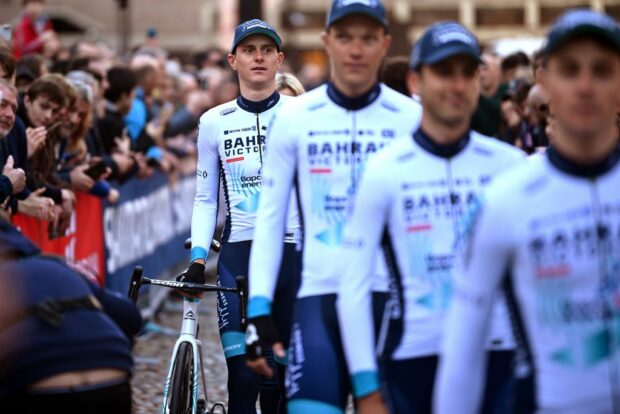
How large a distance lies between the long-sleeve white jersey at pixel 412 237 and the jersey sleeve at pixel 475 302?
Result: 88cm

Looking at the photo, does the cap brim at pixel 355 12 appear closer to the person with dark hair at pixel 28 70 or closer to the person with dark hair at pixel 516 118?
the person with dark hair at pixel 516 118

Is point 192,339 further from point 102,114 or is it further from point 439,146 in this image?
point 102,114

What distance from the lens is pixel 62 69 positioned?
13.9 m

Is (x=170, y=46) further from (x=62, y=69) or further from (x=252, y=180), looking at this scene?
(x=252, y=180)

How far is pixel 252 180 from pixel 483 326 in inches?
159

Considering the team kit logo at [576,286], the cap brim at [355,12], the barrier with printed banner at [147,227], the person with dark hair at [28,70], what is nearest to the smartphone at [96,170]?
the person with dark hair at [28,70]

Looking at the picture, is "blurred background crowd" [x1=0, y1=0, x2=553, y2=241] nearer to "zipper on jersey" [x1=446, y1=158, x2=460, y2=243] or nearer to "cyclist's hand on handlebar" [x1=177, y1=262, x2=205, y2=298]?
"cyclist's hand on handlebar" [x1=177, y1=262, x2=205, y2=298]

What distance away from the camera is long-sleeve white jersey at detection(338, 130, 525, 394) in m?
5.27

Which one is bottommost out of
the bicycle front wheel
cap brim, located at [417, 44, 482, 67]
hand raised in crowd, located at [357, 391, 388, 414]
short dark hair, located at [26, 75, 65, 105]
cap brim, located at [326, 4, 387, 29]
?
the bicycle front wheel

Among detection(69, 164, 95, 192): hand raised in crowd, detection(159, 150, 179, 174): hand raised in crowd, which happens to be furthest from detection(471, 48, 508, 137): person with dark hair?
detection(159, 150, 179, 174): hand raised in crowd

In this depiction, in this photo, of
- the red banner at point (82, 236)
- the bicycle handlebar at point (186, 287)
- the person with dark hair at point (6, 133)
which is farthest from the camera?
the red banner at point (82, 236)

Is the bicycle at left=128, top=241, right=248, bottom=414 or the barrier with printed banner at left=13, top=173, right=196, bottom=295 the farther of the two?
the barrier with printed banner at left=13, top=173, right=196, bottom=295

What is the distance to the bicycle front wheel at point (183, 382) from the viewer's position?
7.59m

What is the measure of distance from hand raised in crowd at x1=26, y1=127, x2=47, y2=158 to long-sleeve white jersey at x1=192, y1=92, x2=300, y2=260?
189cm
